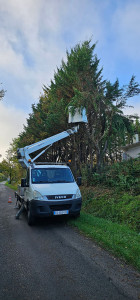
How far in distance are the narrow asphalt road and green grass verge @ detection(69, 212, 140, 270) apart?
9.0 inches

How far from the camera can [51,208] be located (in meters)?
5.84

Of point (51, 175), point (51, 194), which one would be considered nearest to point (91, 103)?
point (51, 175)

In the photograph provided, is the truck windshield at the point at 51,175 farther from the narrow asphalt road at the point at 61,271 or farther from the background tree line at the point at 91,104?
the background tree line at the point at 91,104

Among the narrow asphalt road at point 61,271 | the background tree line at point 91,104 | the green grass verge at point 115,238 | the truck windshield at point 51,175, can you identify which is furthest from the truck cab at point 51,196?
the background tree line at point 91,104

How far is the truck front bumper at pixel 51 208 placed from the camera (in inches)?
226

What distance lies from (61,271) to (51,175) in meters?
4.04

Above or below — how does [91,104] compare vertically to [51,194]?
above

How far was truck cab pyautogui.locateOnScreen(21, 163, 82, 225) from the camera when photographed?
5766 millimetres

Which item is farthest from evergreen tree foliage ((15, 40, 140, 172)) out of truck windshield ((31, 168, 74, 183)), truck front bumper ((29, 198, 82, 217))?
truck front bumper ((29, 198, 82, 217))

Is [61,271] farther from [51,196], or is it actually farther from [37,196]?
[37,196]

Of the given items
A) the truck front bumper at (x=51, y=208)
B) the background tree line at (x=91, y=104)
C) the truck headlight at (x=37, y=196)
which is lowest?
the truck front bumper at (x=51, y=208)

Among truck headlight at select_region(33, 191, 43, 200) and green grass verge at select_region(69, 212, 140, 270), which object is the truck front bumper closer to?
truck headlight at select_region(33, 191, 43, 200)

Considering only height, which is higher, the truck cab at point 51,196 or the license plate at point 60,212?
the truck cab at point 51,196

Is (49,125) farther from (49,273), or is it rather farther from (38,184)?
(49,273)
